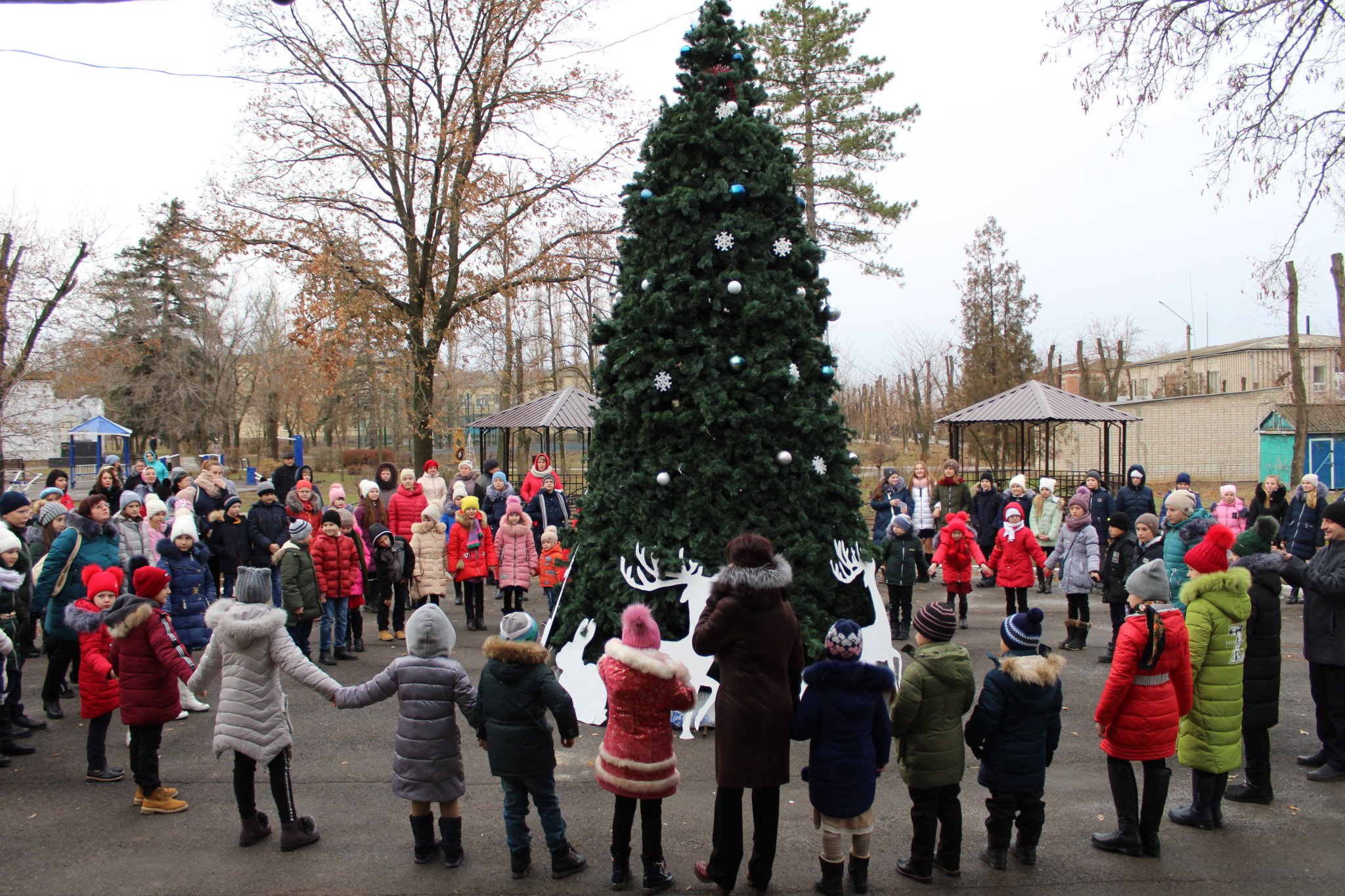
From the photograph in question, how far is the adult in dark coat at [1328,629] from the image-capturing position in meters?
5.58

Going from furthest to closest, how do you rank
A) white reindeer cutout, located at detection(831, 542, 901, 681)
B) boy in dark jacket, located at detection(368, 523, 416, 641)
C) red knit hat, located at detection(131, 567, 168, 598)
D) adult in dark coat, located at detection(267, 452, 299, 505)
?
adult in dark coat, located at detection(267, 452, 299, 505) < boy in dark jacket, located at detection(368, 523, 416, 641) < white reindeer cutout, located at detection(831, 542, 901, 681) < red knit hat, located at detection(131, 567, 168, 598)

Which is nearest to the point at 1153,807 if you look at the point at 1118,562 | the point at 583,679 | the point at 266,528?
the point at 583,679

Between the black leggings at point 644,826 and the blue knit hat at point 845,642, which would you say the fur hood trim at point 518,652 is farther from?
the blue knit hat at point 845,642

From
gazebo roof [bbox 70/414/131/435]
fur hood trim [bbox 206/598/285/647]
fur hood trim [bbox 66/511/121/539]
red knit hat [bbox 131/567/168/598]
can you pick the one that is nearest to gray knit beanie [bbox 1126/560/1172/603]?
fur hood trim [bbox 206/598/285/647]

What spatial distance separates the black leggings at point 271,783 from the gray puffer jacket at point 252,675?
0.06 m

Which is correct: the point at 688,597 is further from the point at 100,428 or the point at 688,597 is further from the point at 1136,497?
the point at 100,428

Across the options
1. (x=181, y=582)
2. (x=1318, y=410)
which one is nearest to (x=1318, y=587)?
(x=181, y=582)

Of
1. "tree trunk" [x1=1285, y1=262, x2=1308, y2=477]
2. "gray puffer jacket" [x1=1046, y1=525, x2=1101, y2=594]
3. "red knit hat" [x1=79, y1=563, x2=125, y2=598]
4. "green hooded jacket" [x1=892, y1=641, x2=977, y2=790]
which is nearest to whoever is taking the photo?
"green hooded jacket" [x1=892, y1=641, x2=977, y2=790]

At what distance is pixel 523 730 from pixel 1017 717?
248 centimetres

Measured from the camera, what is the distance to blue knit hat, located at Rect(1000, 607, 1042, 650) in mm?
4309

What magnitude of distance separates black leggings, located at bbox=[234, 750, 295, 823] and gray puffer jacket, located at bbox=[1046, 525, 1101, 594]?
800 centimetres

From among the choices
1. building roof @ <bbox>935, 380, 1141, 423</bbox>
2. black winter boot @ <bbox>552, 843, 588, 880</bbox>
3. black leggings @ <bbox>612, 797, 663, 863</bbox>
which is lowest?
black winter boot @ <bbox>552, 843, 588, 880</bbox>

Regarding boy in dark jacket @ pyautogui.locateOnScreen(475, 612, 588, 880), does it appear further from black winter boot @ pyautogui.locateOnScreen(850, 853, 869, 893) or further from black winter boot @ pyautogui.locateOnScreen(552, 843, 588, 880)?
black winter boot @ pyautogui.locateOnScreen(850, 853, 869, 893)

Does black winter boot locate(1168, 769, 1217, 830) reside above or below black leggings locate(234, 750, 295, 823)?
below
